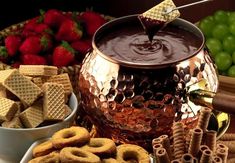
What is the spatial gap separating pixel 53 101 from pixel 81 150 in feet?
0.56

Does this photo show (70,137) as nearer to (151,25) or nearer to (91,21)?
(151,25)

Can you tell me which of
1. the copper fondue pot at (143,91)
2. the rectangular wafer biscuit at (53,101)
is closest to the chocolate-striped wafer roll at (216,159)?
the copper fondue pot at (143,91)

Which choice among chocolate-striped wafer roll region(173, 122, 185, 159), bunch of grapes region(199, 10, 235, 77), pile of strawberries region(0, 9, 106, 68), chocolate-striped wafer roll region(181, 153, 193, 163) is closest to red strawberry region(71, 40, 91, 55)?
pile of strawberries region(0, 9, 106, 68)

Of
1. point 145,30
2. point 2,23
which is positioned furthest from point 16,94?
point 2,23

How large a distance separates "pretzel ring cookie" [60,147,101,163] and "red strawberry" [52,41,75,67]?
0.58 m

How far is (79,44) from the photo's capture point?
1.56 metres

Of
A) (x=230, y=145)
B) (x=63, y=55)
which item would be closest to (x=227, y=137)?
(x=230, y=145)

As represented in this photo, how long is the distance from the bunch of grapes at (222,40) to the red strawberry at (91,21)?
1.15ft

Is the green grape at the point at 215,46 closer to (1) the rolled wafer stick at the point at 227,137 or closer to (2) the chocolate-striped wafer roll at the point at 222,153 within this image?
(1) the rolled wafer stick at the point at 227,137

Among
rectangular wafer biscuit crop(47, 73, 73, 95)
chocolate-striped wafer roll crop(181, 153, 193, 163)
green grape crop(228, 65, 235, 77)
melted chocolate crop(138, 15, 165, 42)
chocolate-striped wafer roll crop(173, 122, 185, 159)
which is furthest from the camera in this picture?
green grape crop(228, 65, 235, 77)

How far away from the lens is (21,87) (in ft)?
3.51

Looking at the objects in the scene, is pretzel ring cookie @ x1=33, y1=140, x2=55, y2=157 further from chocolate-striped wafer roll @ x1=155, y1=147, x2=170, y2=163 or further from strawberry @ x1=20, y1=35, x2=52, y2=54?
strawberry @ x1=20, y1=35, x2=52, y2=54

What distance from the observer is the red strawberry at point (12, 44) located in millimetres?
1552

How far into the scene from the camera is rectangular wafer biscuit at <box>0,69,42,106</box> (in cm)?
106
